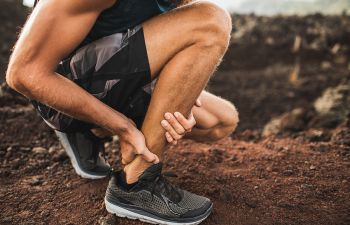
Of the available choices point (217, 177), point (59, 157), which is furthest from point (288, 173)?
point (59, 157)

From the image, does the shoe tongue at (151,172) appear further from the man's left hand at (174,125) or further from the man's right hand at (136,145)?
the man's left hand at (174,125)

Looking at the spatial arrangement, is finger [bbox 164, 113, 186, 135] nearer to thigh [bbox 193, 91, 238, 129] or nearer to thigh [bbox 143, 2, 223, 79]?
thigh [bbox 143, 2, 223, 79]

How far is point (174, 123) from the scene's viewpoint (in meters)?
1.83

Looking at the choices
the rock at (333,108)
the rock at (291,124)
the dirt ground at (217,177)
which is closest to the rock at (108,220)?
the dirt ground at (217,177)

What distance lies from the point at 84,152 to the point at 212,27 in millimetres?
1203

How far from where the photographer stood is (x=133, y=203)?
6.27 feet

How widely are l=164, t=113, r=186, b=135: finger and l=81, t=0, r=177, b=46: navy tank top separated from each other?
519 millimetres

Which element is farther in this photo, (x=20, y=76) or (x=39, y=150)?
(x=39, y=150)

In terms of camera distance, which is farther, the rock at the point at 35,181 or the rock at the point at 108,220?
the rock at the point at 35,181

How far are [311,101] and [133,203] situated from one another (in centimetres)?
513

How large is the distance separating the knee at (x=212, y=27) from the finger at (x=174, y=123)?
417mm

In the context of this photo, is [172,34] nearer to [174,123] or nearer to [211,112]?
[174,123]

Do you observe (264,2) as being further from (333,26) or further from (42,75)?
(42,75)

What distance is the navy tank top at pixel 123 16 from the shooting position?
1.79m
